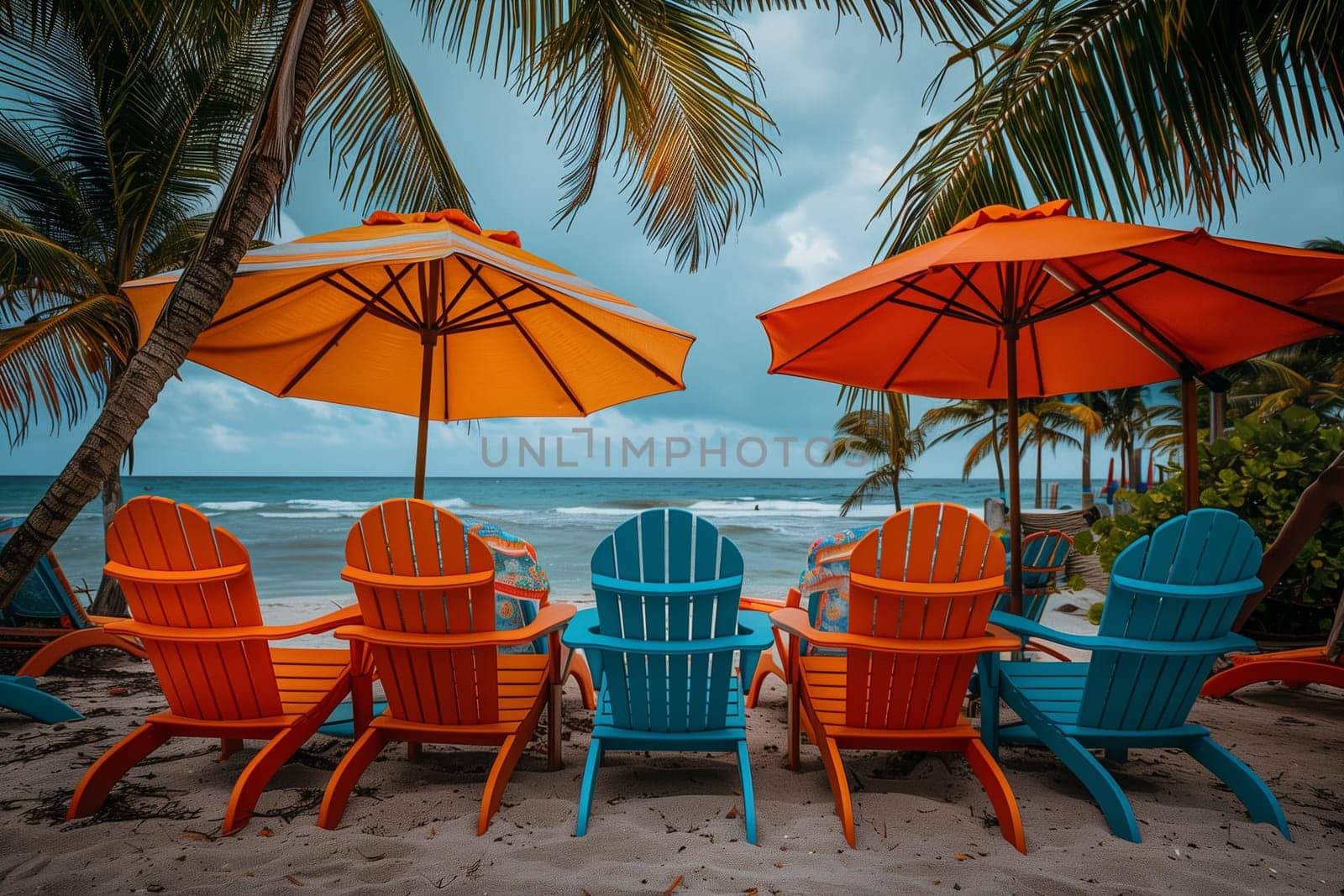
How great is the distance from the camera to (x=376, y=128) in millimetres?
5297

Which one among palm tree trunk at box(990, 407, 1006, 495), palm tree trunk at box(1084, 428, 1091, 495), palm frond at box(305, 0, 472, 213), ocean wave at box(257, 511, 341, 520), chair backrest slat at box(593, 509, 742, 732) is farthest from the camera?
palm tree trunk at box(1084, 428, 1091, 495)

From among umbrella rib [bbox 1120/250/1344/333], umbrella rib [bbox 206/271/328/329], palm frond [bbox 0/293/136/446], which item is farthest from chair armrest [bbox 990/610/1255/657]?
palm frond [bbox 0/293/136/446]

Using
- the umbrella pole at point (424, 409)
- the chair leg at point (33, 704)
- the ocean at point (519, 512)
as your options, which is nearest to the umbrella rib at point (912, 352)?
Answer: the umbrella pole at point (424, 409)

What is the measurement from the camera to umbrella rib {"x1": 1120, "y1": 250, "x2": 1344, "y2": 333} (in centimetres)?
299

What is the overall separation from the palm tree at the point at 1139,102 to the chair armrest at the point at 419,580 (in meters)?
3.39

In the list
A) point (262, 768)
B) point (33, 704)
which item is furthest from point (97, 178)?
point (262, 768)

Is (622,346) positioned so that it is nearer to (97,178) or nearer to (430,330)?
(430,330)

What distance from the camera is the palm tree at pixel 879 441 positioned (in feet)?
17.7

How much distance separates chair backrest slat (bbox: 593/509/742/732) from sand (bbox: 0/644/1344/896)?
0.44 metres

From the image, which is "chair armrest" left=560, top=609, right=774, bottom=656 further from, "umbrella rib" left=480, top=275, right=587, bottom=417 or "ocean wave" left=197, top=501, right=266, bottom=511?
"ocean wave" left=197, top=501, right=266, bottom=511

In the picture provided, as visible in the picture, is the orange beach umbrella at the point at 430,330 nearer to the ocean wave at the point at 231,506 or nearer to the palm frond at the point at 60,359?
the palm frond at the point at 60,359

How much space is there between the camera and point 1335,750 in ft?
10.1

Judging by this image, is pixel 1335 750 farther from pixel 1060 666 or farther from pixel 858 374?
pixel 858 374

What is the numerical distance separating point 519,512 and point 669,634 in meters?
27.1
